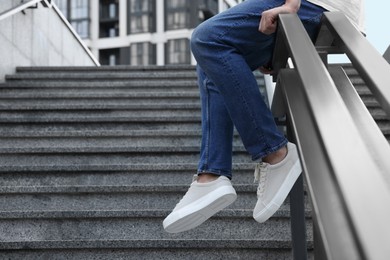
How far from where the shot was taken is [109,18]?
41.2 metres

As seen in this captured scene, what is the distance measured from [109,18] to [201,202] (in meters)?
40.4

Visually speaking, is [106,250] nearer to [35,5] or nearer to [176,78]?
[176,78]

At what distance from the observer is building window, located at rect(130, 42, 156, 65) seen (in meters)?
38.4

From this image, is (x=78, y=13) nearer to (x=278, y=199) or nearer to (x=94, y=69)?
(x=94, y=69)

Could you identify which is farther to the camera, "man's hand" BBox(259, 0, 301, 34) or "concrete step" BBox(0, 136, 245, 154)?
"concrete step" BBox(0, 136, 245, 154)

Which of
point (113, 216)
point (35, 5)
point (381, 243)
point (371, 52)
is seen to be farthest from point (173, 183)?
point (35, 5)

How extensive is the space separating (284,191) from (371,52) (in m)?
0.57

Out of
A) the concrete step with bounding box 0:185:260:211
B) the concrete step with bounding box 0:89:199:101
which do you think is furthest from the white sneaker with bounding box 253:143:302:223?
the concrete step with bounding box 0:89:199:101

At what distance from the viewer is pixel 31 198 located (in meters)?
3.33

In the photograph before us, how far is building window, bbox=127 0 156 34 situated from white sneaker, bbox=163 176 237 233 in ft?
123

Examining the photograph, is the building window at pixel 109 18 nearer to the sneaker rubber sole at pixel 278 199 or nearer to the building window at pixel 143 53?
the building window at pixel 143 53

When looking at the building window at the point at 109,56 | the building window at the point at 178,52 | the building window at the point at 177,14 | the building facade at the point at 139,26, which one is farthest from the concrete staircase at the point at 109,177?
the building window at the point at 109,56

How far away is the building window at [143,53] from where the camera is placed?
38406 millimetres

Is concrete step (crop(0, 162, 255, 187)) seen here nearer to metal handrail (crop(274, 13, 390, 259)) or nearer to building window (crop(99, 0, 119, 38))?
metal handrail (crop(274, 13, 390, 259))
